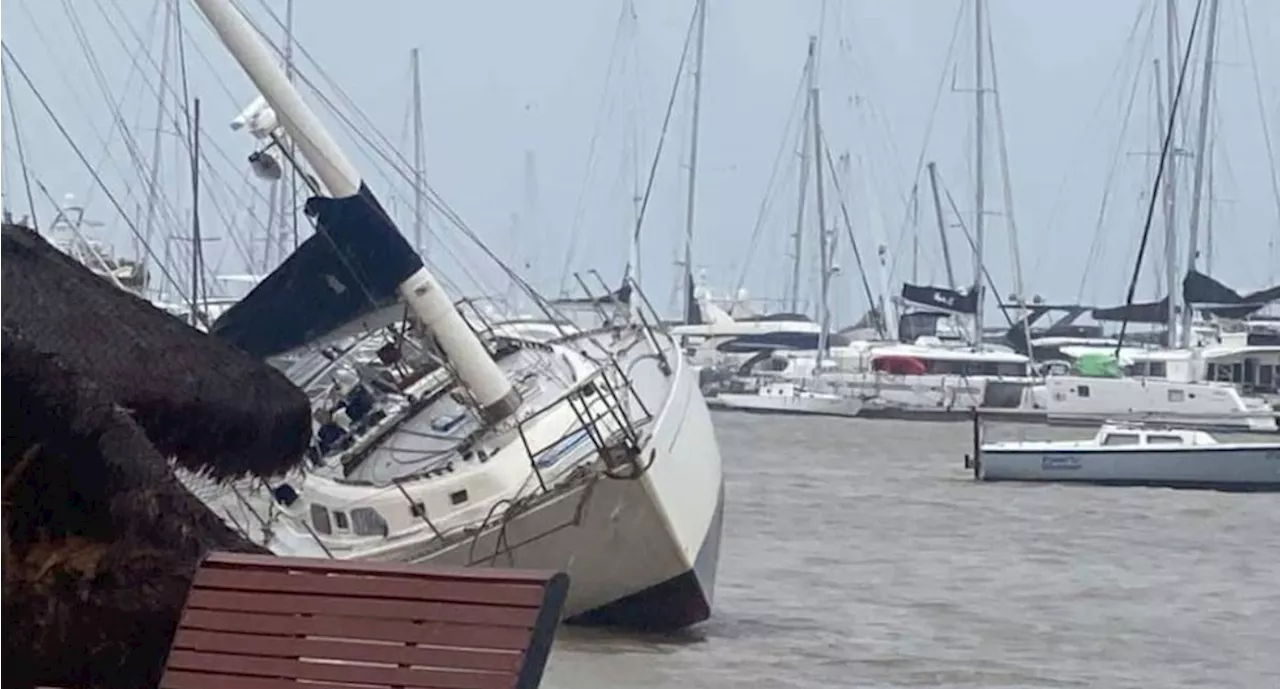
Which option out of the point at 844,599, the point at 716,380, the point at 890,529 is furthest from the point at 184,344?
the point at 716,380

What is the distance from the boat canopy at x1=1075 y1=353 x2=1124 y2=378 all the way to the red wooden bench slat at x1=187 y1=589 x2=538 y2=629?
70.4 metres

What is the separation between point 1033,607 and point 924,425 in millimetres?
52101

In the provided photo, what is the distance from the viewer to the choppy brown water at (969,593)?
2358cm

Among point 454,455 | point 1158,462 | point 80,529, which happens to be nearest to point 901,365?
point 1158,462

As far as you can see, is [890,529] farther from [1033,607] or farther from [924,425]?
[924,425]

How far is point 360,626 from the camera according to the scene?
28.6ft

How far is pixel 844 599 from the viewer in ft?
99.8

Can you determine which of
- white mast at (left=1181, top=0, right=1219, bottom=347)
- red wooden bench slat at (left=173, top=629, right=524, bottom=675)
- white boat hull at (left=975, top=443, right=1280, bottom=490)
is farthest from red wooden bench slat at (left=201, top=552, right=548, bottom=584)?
white mast at (left=1181, top=0, right=1219, bottom=347)

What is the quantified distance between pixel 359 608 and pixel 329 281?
1417 cm

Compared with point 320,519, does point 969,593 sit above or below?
below

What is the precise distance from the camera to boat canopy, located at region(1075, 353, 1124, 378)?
7862 centimetres

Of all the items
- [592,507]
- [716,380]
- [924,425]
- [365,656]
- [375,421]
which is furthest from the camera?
[716,380]

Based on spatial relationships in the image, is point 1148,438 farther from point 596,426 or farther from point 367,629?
point 367,629

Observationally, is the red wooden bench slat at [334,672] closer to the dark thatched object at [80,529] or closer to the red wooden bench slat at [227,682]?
the red wooden bench slat at [227,682]
